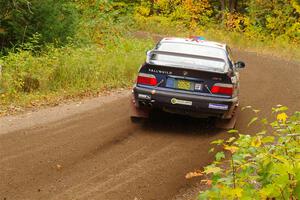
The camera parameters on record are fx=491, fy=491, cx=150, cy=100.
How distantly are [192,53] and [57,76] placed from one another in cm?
511

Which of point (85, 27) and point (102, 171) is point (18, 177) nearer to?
point (102, 171)

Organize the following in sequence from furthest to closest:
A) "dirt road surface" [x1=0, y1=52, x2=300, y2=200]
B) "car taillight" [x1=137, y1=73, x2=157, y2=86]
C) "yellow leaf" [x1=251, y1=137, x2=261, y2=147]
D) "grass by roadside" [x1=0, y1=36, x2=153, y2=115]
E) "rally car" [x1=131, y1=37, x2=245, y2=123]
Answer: "grass by roadside" [x1=0, y1=36, x2=153, y2=115] → "car taillight" [x1=137, y1=73, x2=157, y2=86] → "rally car" [x1=131, y1=37, x2=245, y2=123] → "dirt road surface" [x1=0, y1=52, x2=300, y2=200] → "yellow leaf" [x1=251, y1=137, x2=261, y2=147]

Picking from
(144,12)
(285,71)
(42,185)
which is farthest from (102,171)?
(144,12)

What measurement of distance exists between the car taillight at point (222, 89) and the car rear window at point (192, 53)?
314 mm

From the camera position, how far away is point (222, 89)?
9062 mm

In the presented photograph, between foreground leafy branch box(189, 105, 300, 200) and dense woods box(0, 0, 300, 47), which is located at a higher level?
foreground leafy branch box(189, 105, 300, 200)

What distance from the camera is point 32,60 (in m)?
13.5

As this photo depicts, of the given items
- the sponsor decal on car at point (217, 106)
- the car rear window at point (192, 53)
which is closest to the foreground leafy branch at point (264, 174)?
the sponsor decal on car at point (217, 106)

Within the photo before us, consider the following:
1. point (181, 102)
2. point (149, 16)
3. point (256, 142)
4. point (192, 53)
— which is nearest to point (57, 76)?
point (192, 53)

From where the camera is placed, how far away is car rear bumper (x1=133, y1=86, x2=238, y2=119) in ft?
29.7

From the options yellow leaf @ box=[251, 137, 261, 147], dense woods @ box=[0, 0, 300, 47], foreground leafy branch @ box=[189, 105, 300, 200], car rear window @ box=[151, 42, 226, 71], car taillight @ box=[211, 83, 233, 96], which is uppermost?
yellow leaf @ box=[251, 137, 261, 147]

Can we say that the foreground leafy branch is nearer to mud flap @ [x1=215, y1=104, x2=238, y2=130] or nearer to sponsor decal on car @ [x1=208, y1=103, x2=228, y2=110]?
sponsor decal on car @ [x1=208, y1=103, x2=228, y2=110]

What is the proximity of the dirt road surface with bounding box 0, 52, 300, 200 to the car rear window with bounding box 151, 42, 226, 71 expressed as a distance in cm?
137

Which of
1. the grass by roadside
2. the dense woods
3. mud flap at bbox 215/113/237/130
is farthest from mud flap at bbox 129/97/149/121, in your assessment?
the dense woods
